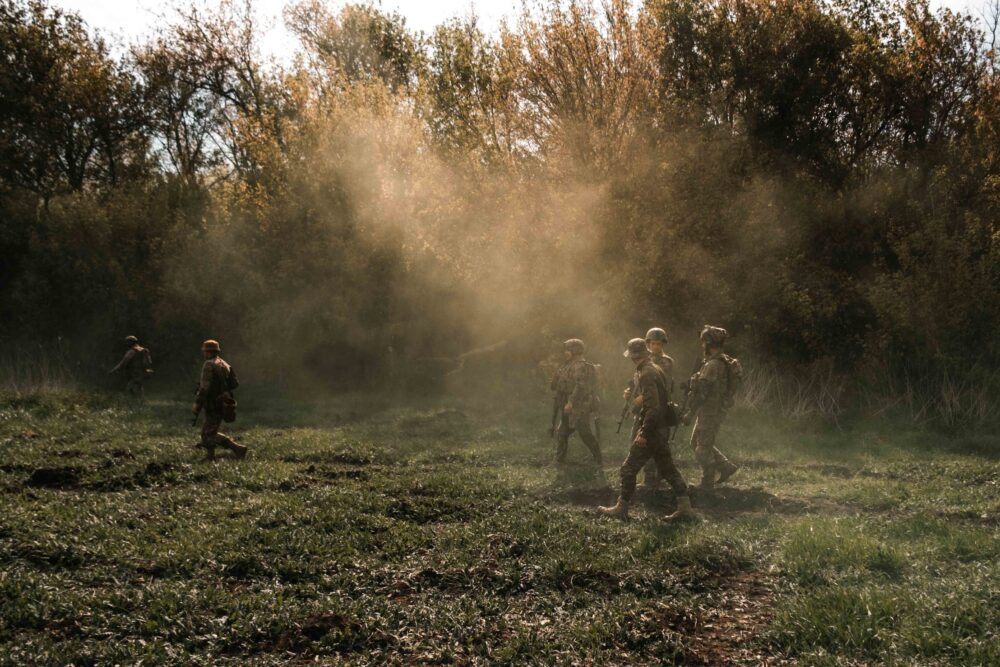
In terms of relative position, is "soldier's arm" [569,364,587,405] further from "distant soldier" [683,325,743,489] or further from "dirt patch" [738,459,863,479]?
"dirt patch" [738,459,863,479]

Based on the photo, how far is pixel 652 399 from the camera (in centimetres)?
1097

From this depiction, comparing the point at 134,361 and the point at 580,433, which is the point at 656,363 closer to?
the point at 580,433

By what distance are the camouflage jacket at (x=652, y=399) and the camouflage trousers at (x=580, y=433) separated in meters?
3.56

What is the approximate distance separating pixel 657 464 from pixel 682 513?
717 mm

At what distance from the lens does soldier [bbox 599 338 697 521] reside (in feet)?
35.2

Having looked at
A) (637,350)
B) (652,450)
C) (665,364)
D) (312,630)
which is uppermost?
(637,350)

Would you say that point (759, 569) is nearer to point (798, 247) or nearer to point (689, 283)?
point (689, 283)

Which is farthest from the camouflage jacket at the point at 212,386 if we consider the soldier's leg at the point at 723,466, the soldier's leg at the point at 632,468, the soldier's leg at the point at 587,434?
the soldier's leg at the point at 723,466

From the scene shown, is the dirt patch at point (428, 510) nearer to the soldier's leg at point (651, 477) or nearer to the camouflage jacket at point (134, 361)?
the soldier's leg at point (651, 477)

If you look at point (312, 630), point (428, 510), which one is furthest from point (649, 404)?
point (312, 630)

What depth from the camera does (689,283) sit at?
24.3 metres

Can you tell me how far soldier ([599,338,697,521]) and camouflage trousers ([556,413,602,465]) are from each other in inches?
144

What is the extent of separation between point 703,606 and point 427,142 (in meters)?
29.3

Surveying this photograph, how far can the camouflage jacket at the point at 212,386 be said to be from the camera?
1501 centimetres
